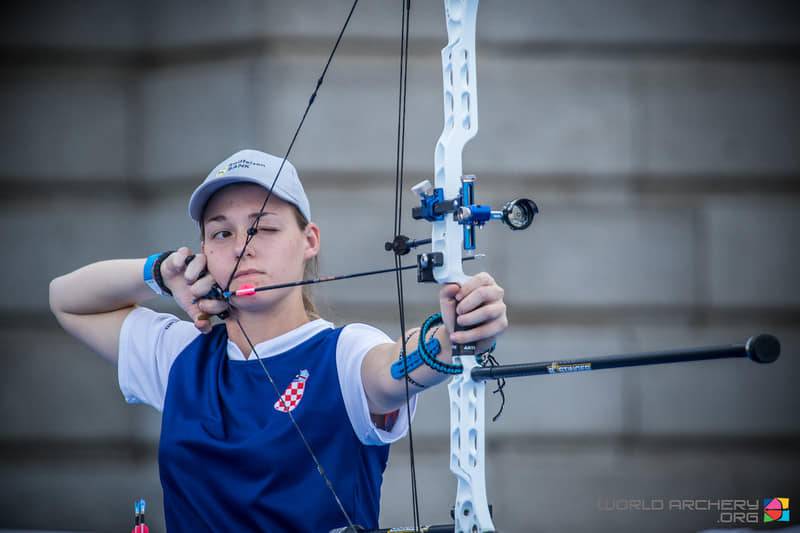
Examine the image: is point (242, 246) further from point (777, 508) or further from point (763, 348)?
point (777, 508)

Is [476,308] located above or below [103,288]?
below

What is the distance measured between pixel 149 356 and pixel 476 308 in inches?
34.9

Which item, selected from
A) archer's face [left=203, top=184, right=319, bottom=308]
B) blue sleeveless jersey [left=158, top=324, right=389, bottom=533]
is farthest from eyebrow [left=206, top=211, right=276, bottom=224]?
blue sleeveless jersey [left=158, top=324, right=389, bottom=533]

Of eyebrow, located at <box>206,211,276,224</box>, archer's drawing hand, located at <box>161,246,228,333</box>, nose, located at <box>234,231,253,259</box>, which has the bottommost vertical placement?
archer's drawing hand, located at <box>161,246,228,333</box>

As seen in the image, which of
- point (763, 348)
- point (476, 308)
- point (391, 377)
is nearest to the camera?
point (763, 348)

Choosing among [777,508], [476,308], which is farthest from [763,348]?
[777,508]

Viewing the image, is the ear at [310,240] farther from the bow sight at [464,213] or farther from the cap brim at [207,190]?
the bow sight at [464,213]

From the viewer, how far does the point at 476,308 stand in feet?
4.42

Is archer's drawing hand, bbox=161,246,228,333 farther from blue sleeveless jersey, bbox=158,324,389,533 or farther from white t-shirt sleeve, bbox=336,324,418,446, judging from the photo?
white t-shirt sleeve, bbox=336,324,418,446

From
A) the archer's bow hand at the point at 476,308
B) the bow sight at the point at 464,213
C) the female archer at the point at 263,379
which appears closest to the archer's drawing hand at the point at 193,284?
the female archer at the point at 263,379

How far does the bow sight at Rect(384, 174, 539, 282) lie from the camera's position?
4.49ft

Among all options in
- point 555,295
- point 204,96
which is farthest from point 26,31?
point 555,295

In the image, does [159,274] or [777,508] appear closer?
[159,274]

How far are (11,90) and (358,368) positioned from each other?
2290 millimetres
